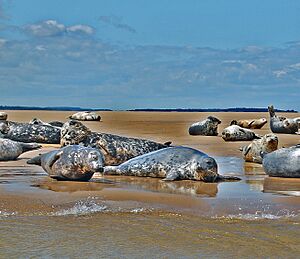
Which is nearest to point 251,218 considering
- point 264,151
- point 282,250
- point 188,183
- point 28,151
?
point 282,250

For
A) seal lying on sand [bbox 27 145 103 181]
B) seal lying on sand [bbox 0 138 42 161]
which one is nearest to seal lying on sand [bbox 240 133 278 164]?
seal lying on sand [bbox 27 145 103 181]

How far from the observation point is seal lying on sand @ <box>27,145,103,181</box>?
24.0 ft

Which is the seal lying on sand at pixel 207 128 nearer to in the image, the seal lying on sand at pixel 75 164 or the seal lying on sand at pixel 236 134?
the seal lying on sand at pixel 236 134

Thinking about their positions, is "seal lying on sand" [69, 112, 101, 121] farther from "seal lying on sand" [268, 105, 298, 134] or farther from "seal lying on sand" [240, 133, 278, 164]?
"seal lying on sand" [240, 133, 278, 164]

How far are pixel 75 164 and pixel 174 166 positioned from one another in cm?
140

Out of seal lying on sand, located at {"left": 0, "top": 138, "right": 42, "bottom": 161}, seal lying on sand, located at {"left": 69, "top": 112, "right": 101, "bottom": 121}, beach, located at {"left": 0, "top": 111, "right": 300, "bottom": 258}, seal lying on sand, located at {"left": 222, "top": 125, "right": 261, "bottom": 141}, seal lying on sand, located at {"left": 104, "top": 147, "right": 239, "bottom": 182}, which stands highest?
seal lying on sand, located at {"left": 69, "top": 112, "right": 101, "bottom": 121}

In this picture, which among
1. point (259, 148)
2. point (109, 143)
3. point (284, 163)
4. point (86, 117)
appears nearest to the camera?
point (284, 163)

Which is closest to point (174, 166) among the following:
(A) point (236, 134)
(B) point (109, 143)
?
(B) point (109, 143)

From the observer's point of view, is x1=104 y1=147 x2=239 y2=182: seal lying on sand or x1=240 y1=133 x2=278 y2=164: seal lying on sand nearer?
x1=104 y1=147 x2=239 y2=182: seal lying on sand

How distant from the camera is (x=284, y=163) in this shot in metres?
8.07

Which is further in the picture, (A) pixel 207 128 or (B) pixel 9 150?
(A) pixel 207 128

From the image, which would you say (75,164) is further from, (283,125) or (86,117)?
(86,117)

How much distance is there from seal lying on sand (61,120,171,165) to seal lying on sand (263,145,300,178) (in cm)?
272

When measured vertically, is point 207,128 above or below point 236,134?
above
